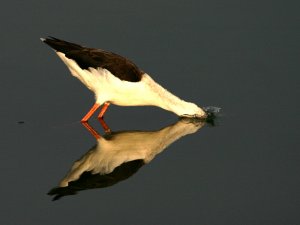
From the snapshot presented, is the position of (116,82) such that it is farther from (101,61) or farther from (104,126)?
(104,126)

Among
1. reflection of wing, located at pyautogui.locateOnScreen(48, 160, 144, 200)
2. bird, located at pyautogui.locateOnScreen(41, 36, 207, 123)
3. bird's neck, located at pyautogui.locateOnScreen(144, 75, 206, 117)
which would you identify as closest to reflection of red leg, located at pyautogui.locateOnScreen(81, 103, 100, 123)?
bird, located at pyautogui.locateOnScreen(41, 36, 207, 123)

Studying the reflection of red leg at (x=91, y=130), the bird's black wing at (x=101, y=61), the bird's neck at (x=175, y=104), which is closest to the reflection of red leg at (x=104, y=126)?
the reflection of red leg at (x=91, y=130)

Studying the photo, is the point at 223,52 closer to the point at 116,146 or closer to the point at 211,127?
the point at 211,127

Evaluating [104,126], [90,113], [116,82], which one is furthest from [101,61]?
[104,126]

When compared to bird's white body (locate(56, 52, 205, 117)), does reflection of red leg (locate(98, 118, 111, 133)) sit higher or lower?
lower

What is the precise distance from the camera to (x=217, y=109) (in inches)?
535

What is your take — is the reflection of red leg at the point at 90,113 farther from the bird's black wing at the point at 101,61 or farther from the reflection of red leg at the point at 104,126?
the bird's black wing at the point at 101,61

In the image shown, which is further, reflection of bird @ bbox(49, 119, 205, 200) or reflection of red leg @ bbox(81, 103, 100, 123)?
reflection of red leg @ bbox(81, 103, 100, 123)

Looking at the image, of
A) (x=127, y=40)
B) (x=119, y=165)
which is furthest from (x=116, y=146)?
(x=127, y=40)

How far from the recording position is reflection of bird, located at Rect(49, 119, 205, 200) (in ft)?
34.3

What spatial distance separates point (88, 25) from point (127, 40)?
3.48 ft

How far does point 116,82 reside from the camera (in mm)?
12945

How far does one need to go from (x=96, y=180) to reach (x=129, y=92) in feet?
9.41

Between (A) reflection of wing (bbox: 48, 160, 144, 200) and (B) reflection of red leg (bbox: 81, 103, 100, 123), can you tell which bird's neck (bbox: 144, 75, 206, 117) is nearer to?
(B) reflection of red leg (bbox: 81, 103, 100, 123)
